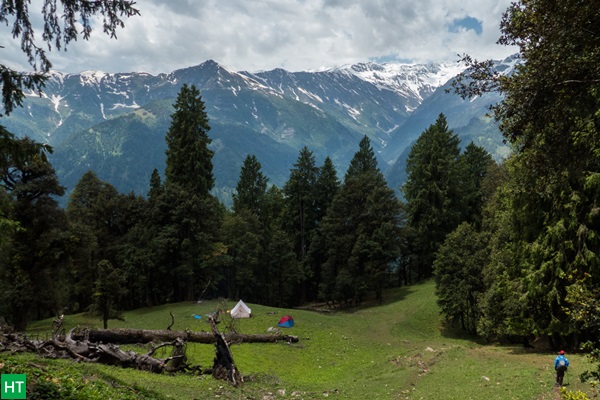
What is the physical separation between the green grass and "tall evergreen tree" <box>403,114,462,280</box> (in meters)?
18.3

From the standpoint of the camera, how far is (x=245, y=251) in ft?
182

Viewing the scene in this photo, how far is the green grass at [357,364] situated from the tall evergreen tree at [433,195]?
18306 mm

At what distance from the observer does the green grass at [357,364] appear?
16.4 meters

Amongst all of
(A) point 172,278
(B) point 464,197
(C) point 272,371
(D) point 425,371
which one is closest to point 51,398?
(C) point 272,371

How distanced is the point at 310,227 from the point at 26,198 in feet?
139

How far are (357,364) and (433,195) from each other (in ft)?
126

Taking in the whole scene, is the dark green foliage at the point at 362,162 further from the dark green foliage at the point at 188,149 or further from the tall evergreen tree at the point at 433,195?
the dark green foliage at the point at 188,149

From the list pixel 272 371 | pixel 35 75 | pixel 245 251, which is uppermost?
pixel 35 75

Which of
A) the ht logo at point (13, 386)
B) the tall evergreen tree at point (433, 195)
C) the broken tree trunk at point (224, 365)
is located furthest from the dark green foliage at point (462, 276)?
the ht logo at point (13, 386)

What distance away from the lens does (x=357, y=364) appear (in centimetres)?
2514

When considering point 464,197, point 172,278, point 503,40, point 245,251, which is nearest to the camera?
point 503,40

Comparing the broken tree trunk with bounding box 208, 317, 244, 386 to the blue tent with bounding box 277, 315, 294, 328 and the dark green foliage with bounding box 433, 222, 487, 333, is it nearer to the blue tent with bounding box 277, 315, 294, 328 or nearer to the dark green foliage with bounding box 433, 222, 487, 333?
the blue tent with bounding box 277, 315, 294, 328

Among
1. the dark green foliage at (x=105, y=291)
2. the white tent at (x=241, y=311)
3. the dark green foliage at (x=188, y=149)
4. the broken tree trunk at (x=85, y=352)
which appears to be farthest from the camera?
the dark green foliage at (x=188, y=149)

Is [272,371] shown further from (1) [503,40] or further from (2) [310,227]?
(2) [310,227]
